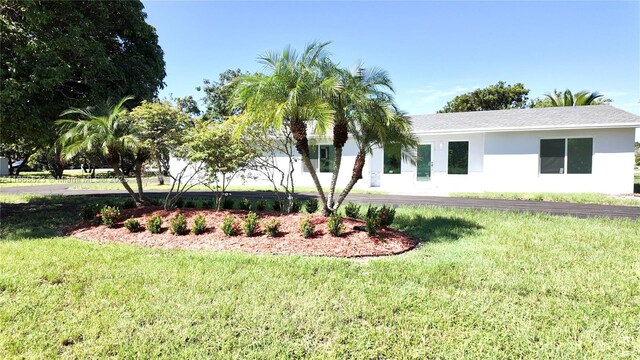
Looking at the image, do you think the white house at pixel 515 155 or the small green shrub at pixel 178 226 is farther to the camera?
the white house at pixel 515 155

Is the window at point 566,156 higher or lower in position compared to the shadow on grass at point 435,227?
higher

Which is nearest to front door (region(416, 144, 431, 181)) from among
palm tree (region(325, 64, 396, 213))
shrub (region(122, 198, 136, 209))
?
palm tree (region(325, 64, 396, 213))

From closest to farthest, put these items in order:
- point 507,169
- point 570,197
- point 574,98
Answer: point 570,197
point 507,169
point 574,98

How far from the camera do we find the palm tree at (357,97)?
266 inches

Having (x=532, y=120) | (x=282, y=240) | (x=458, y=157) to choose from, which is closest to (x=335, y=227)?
(x=282, y=240)

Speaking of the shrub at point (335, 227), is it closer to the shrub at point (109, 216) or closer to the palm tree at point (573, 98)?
the shrub at point (109, 216)

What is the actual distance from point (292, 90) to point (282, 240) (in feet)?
9.57

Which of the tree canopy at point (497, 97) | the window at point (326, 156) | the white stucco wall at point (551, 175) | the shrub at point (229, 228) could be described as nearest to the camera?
the shrub at point (229, 228)

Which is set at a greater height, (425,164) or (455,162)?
(455,162)

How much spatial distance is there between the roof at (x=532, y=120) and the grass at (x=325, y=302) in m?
9.46

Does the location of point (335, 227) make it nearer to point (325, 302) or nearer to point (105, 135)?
point (325, 302)

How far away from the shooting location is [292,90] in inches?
252

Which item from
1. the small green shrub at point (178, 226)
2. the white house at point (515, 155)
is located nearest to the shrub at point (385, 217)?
the small green shrub at point (178, 226)

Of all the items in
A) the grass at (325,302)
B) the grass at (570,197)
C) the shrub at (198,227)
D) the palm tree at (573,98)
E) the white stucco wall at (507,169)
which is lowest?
the grass at (325,302)
